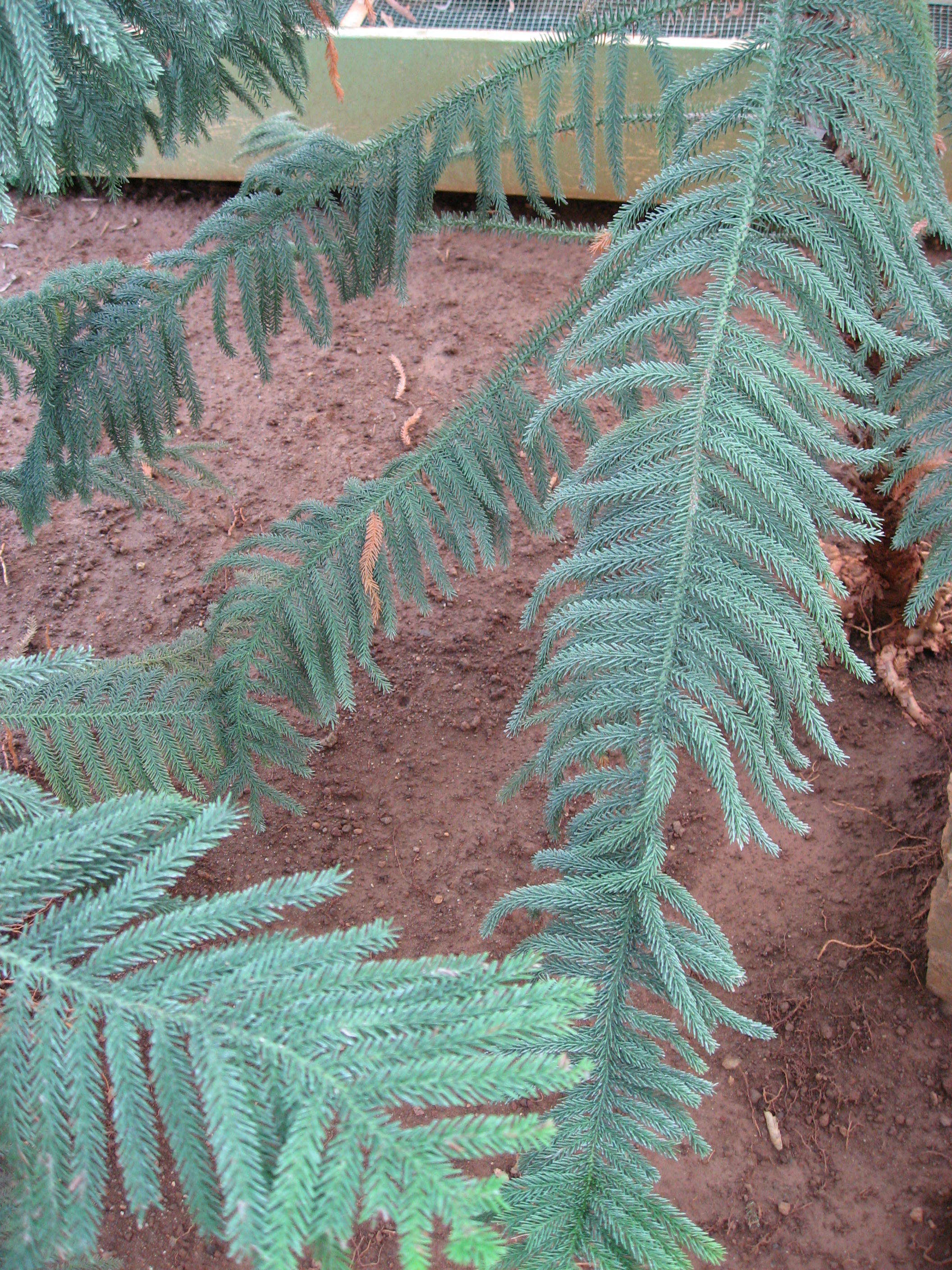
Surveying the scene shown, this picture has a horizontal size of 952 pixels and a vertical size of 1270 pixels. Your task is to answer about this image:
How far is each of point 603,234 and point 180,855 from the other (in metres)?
1.58

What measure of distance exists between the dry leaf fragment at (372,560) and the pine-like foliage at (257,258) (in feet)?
1.63

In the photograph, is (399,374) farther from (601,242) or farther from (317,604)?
(317,604)

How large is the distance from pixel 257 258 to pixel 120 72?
0.67 meters

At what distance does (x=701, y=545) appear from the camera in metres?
1.16

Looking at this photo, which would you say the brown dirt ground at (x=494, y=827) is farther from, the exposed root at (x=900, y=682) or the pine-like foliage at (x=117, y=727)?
the pine-like foliage at (x=117, y=727)

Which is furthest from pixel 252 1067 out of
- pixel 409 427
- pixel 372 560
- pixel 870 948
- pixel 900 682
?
pixel 409 427

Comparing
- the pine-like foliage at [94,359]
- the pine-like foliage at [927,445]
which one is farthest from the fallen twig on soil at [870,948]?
the pine-like foliage at [94,359]

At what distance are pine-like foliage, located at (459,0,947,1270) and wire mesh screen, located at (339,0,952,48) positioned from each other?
2213mm

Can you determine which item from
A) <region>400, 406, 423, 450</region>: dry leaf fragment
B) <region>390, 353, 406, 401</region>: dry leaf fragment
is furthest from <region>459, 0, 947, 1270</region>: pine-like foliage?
<region>390, 353, 406, 401</region>: dry leaf fragment

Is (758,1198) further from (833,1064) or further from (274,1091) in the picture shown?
(274,1091)

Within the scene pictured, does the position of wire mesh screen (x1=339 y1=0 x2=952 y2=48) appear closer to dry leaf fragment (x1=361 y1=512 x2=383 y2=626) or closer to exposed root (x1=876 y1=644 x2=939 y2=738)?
exposed root (x1=876 y1=644 x2=939 y2=738)

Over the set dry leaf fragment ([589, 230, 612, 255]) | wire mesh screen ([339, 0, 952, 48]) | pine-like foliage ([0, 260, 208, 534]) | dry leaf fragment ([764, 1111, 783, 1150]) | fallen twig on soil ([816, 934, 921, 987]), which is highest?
wire mesh screen ([339, 0, 952, 48])

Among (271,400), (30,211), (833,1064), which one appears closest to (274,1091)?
(833,1064)

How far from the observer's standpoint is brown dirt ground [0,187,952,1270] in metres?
1.92
